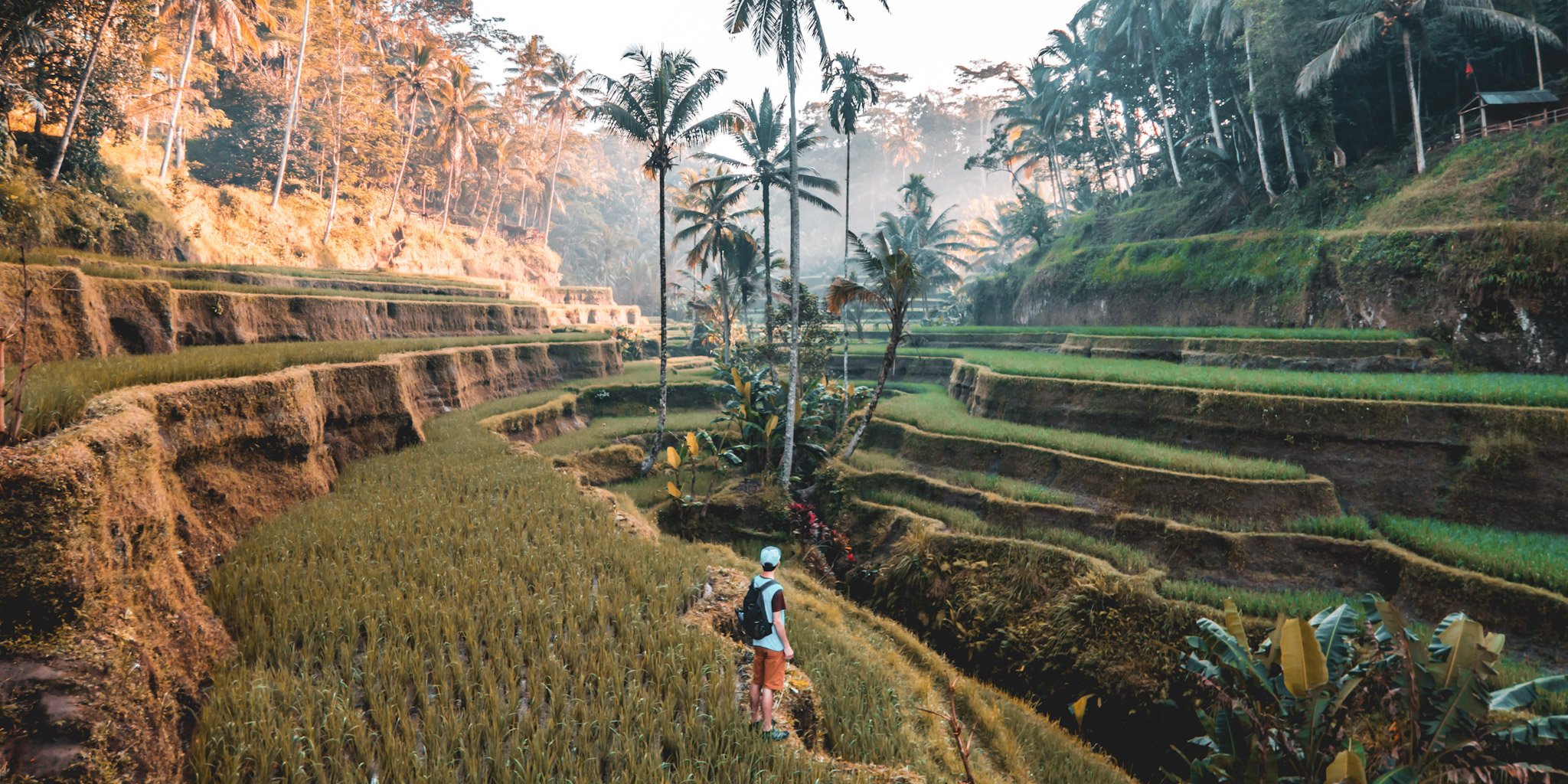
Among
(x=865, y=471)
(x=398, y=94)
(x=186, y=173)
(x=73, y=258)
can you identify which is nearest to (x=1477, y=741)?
(x=865, y=471)

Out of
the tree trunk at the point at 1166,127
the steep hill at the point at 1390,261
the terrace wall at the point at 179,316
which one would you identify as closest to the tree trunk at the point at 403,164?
the terrace wall at the point at 179,316

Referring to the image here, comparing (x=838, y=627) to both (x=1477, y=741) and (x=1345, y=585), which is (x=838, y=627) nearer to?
(x=1477, y=741)

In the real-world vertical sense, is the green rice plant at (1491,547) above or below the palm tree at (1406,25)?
below

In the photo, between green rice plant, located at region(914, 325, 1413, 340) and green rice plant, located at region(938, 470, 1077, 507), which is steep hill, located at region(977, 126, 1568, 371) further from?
green rice plant, located at region(938, 470, 1077, 507)

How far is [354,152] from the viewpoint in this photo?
33094mm

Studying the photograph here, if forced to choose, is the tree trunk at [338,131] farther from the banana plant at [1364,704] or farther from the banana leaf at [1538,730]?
the banana leaf at [1538,730]

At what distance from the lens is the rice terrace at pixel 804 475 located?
3.97 meters

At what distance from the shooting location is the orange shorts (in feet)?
14.2

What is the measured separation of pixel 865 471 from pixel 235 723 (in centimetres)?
1221

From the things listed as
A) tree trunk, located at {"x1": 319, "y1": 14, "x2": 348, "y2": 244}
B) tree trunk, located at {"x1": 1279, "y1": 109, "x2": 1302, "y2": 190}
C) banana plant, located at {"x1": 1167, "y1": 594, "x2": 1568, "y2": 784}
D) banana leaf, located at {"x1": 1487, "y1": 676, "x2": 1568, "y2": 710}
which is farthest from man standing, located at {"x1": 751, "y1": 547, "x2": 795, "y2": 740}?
tree trunk, located at {"x1": 319, "y1": 14, "x2": 348, "y2": 244}

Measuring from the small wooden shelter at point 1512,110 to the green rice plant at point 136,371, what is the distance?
29723 millimetres

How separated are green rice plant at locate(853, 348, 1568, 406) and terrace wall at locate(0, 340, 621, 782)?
16.0 m

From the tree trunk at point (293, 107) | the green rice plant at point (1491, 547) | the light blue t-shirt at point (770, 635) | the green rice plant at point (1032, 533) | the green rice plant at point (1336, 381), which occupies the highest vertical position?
the tree trunk at point (293, 107)

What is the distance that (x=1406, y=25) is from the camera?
727 inches
